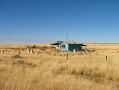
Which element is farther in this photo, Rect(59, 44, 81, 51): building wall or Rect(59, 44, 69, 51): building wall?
Rect(59, 44, 69, 51): building wall

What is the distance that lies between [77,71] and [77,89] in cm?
696

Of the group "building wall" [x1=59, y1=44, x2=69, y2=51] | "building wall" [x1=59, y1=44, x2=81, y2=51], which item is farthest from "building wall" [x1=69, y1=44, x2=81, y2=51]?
"building wall" [x1=59, y1=44, x2=69, y2=51]

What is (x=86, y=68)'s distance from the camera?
1515 cm

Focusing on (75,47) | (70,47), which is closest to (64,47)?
(70,47)

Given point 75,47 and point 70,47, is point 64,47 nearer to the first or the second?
point 70,47

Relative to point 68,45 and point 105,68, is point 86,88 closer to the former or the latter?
point 105,68


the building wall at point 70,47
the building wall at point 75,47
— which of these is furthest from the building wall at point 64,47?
the building wall at point 75,47

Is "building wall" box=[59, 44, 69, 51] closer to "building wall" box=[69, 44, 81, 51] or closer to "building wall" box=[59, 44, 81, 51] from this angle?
"building wall" box=[59, 44, 81, 51]

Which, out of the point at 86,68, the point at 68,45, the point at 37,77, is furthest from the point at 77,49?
the point at 37,77

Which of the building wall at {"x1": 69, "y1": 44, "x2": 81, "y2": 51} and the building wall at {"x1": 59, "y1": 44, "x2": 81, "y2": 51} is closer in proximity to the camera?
the building wall at {"x1": 59, "y1": 44, "x2": 81, "y2": 51}

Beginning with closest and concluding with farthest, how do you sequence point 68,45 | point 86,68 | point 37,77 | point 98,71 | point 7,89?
point 7,89, point 37,77, point 98,71, point 86,68, point 68,45

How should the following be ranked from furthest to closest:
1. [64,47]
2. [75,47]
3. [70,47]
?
[64,47] < [75,47] < [70,47]

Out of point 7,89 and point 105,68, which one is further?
point 105,68

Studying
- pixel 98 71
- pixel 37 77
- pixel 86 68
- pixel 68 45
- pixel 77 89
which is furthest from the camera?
pixel 68 45
